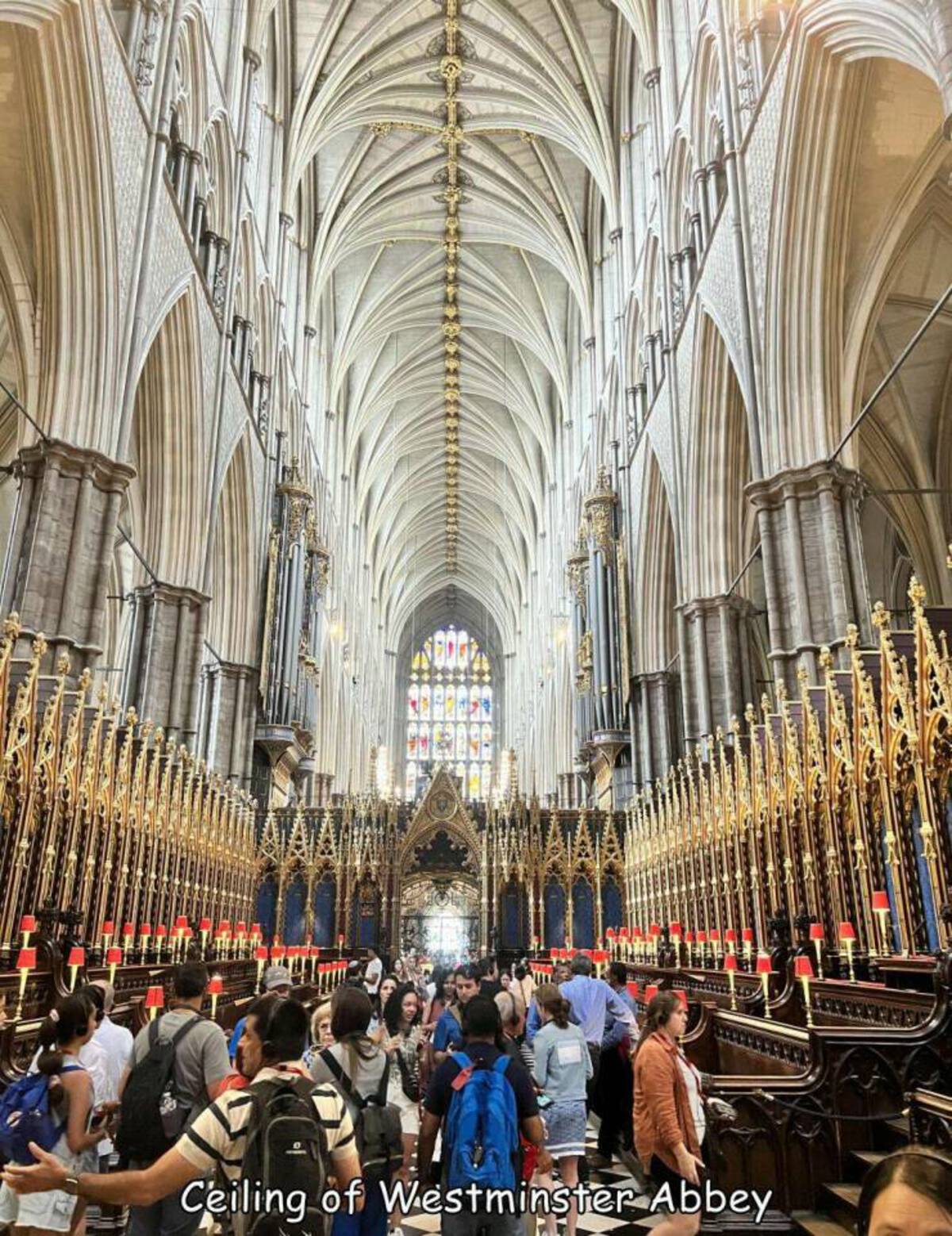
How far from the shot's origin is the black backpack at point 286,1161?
2.02m

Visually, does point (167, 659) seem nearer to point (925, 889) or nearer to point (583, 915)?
point (583, 915)

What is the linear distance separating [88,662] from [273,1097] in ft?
31.6

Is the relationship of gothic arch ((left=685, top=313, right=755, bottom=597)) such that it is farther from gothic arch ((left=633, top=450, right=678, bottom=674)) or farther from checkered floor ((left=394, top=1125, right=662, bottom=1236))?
checkered floor ((left=394, top=1125, right=662, bottom=1236))

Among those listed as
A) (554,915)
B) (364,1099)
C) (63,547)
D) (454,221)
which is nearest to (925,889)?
(364,1099)

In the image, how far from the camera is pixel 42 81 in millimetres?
10484

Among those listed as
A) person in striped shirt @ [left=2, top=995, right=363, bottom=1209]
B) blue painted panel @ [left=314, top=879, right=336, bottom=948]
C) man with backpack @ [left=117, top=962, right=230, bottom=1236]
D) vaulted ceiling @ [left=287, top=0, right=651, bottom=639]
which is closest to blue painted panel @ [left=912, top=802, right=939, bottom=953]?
man with backpack @ [left=117, top=962, right=230, bottom=1236]

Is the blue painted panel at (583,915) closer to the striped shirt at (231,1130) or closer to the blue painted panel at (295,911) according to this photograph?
the blue painted panel at (295,911)

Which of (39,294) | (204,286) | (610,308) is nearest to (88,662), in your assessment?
(39,294)

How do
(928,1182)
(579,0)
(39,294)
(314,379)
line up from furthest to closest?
1. (314,379)
2. (579,0)
3. (39,294)
4. (928,1182)

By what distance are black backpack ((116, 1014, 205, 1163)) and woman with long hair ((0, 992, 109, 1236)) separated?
116 millimetres

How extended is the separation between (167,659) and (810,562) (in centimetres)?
977

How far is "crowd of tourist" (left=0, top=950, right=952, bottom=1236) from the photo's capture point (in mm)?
2047

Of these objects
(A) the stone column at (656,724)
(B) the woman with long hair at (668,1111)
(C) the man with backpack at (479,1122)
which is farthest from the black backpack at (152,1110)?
(A) the stone column at (656,724)

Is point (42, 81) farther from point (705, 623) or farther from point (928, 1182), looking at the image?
point (928, 1182)
